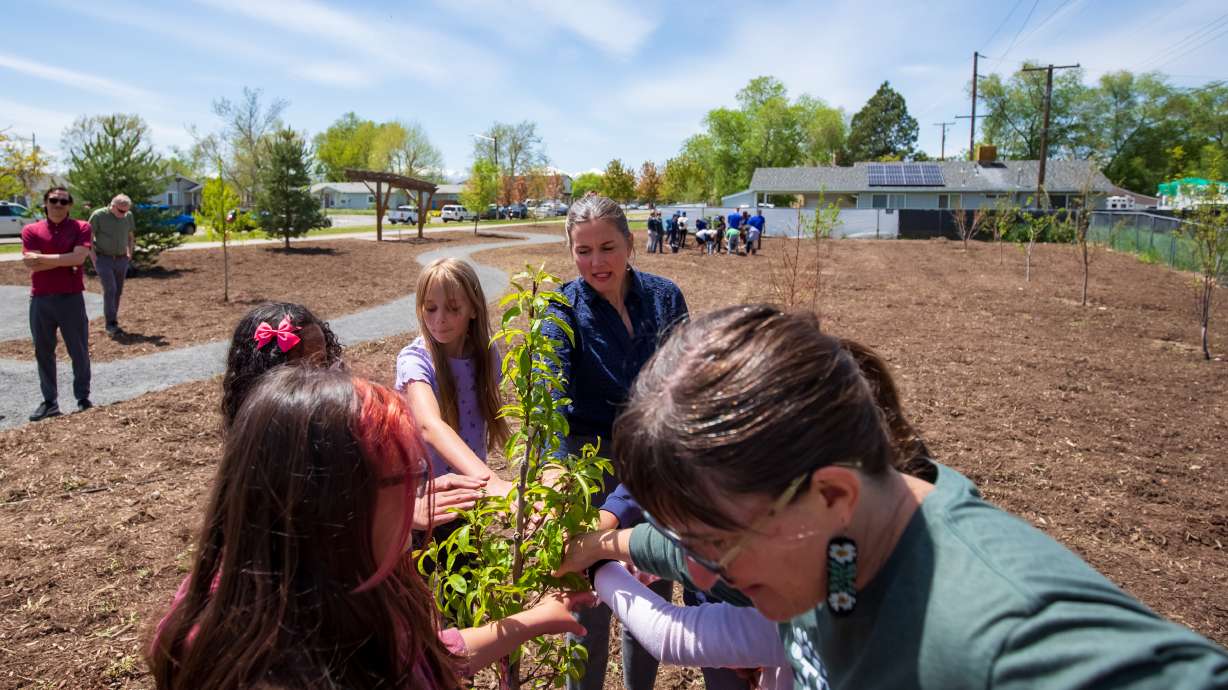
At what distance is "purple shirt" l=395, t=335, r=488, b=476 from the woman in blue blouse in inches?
24.2

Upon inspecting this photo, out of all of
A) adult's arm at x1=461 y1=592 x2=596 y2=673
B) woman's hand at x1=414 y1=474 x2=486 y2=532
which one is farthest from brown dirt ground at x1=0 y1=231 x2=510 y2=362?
adult's arm at x1=461 y1=592 x2=596 y2=673

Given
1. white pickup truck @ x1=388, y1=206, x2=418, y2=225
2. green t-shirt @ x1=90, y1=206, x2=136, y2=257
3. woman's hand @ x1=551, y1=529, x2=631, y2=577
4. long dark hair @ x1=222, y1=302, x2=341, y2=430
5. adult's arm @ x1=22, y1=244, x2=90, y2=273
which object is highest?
white pickup truck @ x1=388, y1=206, x2=418, y2=225

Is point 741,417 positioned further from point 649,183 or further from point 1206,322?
point 649,183

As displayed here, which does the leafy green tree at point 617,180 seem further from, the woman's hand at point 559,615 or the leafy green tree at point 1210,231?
the woman's hand at point 559,615

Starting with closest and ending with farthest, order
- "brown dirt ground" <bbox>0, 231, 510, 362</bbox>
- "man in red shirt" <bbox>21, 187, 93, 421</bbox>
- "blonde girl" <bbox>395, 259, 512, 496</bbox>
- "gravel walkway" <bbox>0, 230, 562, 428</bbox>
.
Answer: "blonde girl" <bbox>395, 259, 512, 496</bbox>
"man in red shirt" <bbox>21, 187, 93, 421</bbox>
"gravel walkway" <bbox>0, 230, 562, 428</bbox>
"brown dirt ground" <bbox>0, 231, 510, 362</bbox>

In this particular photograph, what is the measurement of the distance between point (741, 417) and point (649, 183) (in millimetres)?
57511

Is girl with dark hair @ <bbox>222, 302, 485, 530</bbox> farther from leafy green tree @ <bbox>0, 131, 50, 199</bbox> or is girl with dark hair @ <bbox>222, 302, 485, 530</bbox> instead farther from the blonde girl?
leafy green tree @ <bbox>0, 131, 50, 199</bbox>

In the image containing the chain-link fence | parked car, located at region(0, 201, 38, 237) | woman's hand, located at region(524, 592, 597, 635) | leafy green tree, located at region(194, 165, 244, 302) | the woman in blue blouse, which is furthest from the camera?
parked car, located at region(0, 201, 38, 237)

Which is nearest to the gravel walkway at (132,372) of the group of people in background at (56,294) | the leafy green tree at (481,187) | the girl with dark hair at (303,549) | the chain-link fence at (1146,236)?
the group of people in background at (56,294)

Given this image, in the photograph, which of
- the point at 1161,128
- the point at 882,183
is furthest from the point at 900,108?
the point at 882,183

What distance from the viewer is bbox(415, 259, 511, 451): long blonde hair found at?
9.47 ft

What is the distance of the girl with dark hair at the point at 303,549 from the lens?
4.05ft

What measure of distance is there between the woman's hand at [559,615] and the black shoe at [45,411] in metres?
7.09

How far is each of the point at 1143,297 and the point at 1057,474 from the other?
11.9m
